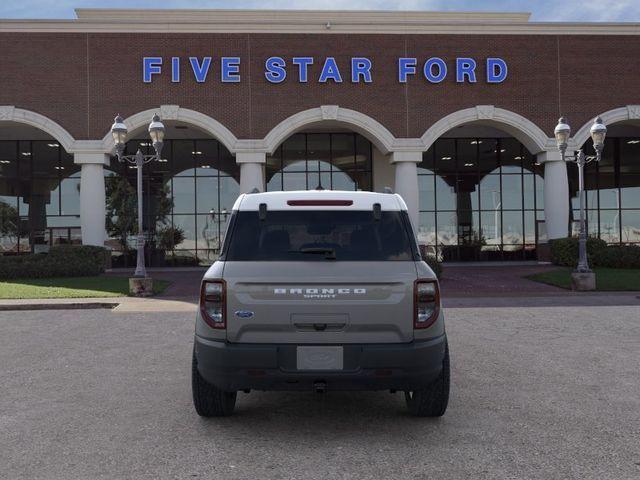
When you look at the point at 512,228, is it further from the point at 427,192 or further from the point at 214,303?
the point at 214,303

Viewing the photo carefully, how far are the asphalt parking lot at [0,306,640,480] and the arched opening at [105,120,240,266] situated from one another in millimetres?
20982

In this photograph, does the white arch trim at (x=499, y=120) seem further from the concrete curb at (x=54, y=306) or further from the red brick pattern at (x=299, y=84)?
the concrete curb at (x=54, y=306)

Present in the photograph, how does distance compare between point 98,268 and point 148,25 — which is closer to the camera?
point 98,268

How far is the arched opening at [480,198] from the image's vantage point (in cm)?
3020

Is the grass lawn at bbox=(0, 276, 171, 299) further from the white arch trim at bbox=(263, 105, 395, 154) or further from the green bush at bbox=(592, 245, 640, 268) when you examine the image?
the green bush at bbox=(592, 245, 640, 268)

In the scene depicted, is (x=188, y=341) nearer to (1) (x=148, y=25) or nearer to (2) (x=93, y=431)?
(2) (x=93, y=431)

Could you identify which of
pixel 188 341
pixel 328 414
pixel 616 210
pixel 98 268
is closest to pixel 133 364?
pixel 188 341

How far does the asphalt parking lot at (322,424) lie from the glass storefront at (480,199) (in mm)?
22006

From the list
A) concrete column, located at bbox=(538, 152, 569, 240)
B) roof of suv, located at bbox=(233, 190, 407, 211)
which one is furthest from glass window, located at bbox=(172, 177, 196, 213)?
roof of suv, located at bbox=(233, 190, 407, 211)

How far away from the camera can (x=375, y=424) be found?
4.86 metres

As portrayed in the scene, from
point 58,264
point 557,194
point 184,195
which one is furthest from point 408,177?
point 58,264

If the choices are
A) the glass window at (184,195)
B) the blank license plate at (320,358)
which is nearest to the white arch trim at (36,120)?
A: the glass window at (184,195)

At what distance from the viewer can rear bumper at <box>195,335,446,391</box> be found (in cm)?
425

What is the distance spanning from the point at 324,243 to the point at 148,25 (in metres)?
22.7
